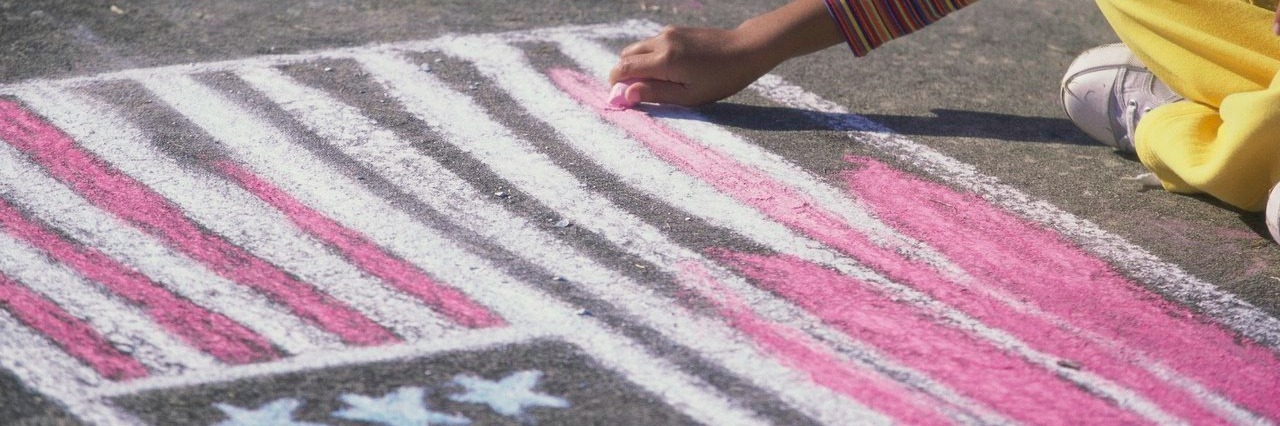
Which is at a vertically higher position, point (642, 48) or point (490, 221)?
point (642, 48)

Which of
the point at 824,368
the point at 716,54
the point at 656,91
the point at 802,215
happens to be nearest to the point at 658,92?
the point at 656,91

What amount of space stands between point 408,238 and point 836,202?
2.50ft

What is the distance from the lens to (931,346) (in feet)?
6.32

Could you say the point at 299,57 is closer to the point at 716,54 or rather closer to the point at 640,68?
the point at 640,68

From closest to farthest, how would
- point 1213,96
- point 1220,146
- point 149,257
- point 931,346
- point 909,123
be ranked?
point 931,346, point 149,257, point 1220,146, point 1213,96, point 909,123

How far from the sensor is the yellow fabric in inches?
88.6

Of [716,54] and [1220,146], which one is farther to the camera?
[716,54]

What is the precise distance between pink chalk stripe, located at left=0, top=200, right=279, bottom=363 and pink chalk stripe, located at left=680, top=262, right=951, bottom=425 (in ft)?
2.14

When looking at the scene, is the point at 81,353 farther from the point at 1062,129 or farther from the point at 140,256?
the point at 1062,129

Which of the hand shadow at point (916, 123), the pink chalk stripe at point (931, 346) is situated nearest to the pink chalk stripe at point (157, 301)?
the pink chalk stripe at point (931, 346)

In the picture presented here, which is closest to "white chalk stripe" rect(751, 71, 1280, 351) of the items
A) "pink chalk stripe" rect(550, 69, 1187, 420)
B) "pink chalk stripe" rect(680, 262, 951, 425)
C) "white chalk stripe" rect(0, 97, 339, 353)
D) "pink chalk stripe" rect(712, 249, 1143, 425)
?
"pink chalk stripe" rect(550, 69, 1187, 420)

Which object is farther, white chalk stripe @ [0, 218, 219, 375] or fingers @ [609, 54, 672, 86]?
fingers @ [609, 54, 672, 86]

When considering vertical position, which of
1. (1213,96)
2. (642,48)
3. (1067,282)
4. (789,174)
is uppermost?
(642,48)

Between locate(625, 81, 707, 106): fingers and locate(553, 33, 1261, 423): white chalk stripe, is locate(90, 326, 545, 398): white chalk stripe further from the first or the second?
locate(625, 81, 707, 106): fingers
